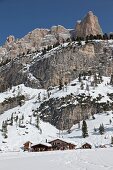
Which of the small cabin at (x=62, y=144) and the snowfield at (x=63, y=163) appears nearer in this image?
the snowfield at (x=63, y=163)

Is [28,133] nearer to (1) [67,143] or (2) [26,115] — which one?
(2) [26,115]

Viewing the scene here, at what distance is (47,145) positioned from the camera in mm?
114625

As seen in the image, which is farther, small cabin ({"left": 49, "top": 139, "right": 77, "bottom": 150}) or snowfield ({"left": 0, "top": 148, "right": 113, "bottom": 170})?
small cabin ({"left": 49, "top": 139, "right": 77, "bottom": 150})

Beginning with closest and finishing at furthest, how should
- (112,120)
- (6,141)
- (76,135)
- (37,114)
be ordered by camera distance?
(6,141) → (76,135) → (112,120) → (37,114)

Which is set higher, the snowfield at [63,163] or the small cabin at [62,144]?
the small cabin at [62,144]

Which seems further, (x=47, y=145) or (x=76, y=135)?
(x=76, y=135)

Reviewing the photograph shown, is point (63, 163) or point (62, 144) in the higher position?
point (62, 144)

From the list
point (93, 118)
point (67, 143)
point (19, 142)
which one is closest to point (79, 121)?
point (93, 118)

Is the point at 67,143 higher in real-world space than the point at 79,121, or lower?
→ lower

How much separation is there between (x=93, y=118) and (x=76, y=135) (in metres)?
27.0

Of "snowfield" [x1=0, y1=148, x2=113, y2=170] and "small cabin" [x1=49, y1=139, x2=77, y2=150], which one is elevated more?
"small cabin" [x1=49, y1=139, x2=77, y2=150]

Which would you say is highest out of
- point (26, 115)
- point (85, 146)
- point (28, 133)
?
point (26, 115)

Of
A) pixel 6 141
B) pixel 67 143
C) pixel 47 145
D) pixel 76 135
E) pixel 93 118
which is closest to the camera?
pixel 47 145

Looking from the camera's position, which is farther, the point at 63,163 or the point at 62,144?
the point at 62,144
